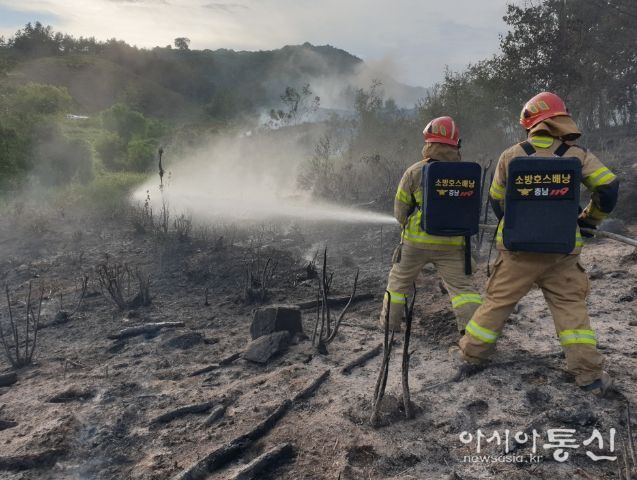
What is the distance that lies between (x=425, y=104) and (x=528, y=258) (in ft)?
50.5

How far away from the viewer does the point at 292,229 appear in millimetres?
9117

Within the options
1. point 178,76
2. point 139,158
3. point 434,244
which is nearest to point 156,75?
point 178,76

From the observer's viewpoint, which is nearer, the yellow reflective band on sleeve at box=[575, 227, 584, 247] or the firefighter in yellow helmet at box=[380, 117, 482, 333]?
the yellow reflective band on sleeve at box=[575, 227, 584, 247]

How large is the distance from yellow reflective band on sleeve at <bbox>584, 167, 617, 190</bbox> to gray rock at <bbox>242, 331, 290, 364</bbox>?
2754 millimetres

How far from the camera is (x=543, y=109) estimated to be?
3.10 metres

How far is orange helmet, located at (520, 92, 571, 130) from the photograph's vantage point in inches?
121

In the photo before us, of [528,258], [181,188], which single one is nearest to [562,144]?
[528,258]

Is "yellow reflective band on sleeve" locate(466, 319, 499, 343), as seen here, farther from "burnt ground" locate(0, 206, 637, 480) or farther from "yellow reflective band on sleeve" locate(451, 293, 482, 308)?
"yellow reflective band on sleeve" locate(451, 293, 482, 308)

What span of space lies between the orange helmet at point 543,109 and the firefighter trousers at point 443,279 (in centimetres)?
124

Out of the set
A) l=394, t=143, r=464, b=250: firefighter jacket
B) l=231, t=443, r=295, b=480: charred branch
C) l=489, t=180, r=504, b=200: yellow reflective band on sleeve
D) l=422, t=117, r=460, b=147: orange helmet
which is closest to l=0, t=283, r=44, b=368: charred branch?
l=231, t=443, r=295, b=480: charred branch

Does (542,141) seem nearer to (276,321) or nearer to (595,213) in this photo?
(595,213)

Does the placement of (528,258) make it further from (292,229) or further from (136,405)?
(292,229)

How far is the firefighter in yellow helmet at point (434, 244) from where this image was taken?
384cm

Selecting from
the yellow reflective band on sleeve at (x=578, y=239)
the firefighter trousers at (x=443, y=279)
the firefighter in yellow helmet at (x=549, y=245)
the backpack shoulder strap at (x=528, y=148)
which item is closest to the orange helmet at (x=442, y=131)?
the firefighter in yellow helmet at (x=549, y=245)
